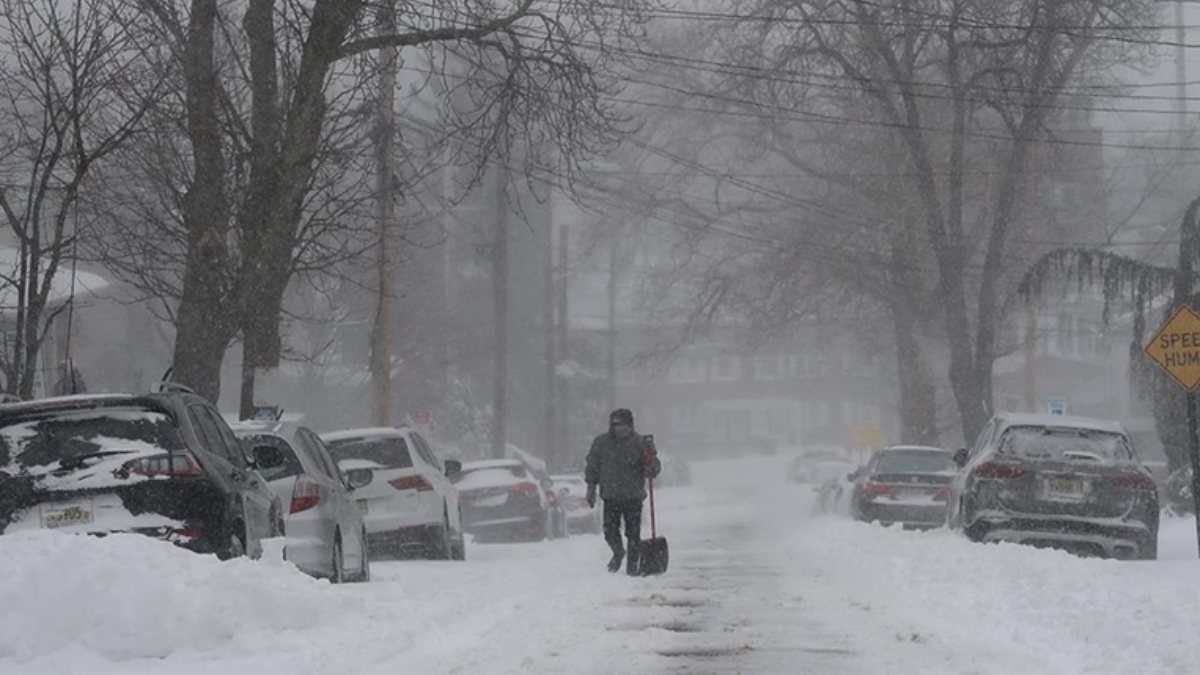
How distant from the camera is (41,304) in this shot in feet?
61.2

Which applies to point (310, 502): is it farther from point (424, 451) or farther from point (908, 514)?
point (908, 514)

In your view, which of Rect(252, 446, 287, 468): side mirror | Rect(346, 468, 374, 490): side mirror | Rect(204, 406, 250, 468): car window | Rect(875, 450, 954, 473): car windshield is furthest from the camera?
Rect(875, 450, 954, 473): car windshield

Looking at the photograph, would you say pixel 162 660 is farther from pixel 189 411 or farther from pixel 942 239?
pixel 942 239

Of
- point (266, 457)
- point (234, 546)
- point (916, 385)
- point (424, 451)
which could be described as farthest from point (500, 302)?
point (234, 546)

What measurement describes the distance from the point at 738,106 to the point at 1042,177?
6.90 metres

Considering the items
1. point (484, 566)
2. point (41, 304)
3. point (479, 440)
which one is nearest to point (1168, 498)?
point (484, 566)

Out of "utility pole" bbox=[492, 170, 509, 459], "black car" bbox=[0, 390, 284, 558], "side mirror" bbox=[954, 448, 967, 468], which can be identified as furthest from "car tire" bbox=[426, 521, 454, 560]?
"utility pole" bbox=[492, 170, 509, 459]

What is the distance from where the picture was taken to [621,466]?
1930 centimetres

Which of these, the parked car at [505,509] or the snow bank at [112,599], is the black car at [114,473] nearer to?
the snow bank at [112,599]

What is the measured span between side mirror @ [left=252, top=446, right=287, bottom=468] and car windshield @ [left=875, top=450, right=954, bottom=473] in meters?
17.8

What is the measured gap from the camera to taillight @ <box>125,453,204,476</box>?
1207 cm

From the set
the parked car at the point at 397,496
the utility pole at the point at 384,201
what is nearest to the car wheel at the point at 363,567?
the parked car at the point at 397,496

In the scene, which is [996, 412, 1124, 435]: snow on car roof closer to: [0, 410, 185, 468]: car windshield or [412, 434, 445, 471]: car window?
[412, 434, 445, 471]: car window

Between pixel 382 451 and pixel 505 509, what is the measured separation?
9887 millimetres
